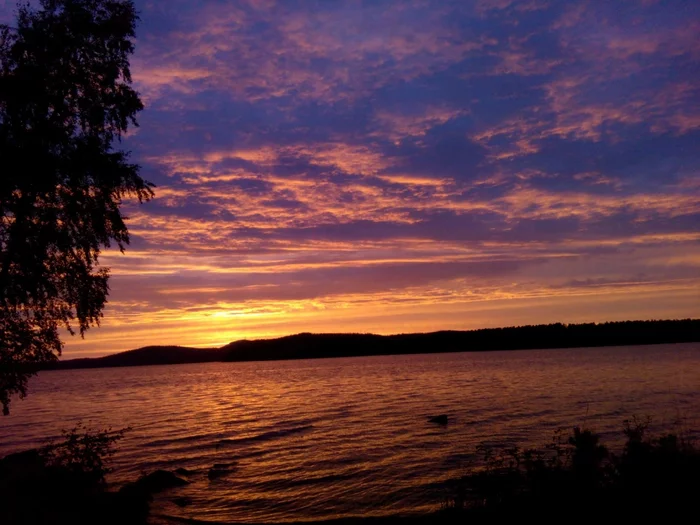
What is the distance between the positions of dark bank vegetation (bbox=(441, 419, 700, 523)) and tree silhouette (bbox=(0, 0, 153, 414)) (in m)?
14.6

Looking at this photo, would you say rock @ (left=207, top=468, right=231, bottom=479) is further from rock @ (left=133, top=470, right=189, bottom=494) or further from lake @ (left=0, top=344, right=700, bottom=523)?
rock @ (left=133, top=470, right=189, bottom=494)

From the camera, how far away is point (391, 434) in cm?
3506

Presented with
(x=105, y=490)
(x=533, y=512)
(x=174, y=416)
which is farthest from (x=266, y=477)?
(x=174, y=416)

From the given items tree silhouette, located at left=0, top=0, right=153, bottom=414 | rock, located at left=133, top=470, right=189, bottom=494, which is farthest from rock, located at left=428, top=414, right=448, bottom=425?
tree silhouette, located at left=0, top=0, right=153, bottom=414

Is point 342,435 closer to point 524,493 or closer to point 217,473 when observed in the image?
point 217,473

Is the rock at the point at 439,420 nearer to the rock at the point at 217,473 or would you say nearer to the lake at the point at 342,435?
the lake at the point at 342,435

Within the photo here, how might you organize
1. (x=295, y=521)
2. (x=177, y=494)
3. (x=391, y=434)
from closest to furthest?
1. (x=295, y=521)
2. (x=177, y=494)
3. (x=391, y=434)

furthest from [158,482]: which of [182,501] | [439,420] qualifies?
[439,420]

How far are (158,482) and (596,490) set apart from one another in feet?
60.3

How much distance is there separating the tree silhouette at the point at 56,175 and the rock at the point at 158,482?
7027 mm

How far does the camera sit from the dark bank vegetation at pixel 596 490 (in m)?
13.4

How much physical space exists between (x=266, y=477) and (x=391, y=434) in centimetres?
1135

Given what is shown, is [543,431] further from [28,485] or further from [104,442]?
[28,485]

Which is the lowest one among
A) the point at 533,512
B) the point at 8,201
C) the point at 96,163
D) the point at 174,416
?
the point at 174,416
